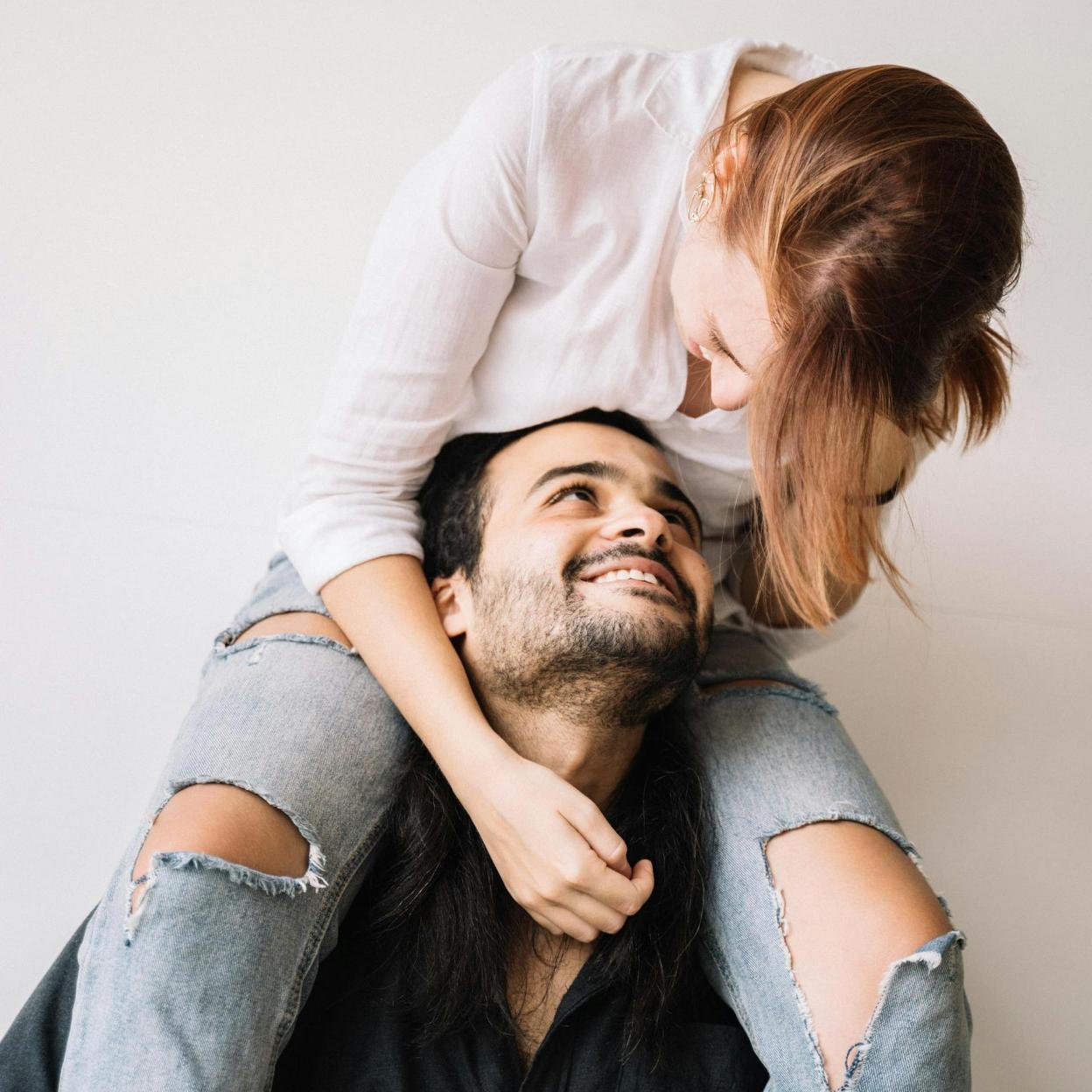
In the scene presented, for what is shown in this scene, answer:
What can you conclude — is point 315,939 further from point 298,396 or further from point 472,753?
point 298,396

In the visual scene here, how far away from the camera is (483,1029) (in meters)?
1.33

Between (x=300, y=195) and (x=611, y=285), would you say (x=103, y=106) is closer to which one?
(x=300, y=195)

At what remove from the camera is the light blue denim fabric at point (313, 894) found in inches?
43.9

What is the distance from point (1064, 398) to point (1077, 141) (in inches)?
23.3

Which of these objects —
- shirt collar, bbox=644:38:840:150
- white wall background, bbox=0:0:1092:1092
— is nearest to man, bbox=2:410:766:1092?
shirt collar, bbox=644:38:840:150

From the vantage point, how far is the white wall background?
192cm

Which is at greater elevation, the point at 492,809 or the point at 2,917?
the point at 492,809

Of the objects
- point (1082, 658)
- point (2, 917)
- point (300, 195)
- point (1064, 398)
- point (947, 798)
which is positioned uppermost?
point (300, 195)

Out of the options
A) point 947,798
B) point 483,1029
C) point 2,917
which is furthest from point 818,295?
point 2,917

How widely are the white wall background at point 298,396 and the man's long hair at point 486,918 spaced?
0.62 m

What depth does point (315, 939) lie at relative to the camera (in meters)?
1.25

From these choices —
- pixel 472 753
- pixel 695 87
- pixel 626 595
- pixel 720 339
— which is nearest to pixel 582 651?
pixel 626 595

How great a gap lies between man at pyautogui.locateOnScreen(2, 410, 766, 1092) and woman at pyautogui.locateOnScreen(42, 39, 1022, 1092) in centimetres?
5

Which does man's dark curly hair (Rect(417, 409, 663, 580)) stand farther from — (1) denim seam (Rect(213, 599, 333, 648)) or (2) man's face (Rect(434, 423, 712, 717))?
(1) denim seam (Rect(213, 599, 333, 648))
